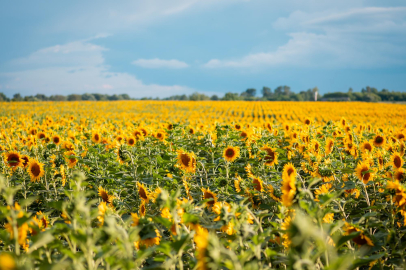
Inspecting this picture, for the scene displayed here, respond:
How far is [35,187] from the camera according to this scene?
5.68 m

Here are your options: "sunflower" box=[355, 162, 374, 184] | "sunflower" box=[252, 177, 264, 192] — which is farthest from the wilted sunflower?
"sunflower" box=[355, 162, 374, 184]

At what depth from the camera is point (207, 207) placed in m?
3.07

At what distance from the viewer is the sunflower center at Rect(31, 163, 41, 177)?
A: 452 centimetres

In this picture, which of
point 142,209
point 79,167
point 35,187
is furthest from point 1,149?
point 142,209

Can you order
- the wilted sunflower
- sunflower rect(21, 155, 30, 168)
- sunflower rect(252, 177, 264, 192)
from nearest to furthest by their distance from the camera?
sunflower rect(252, 177, 264, 192), the wilted sunflower, sunflower rect(21, 155, 30, 168)

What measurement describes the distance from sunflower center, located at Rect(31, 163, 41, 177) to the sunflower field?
0.07ft

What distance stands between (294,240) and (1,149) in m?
7.08

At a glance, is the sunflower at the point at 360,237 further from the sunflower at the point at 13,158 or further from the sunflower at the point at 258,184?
the sunflower at the point at 13,158

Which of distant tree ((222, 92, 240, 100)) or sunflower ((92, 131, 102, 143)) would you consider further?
distant tree ((222, 92, 240, 100))

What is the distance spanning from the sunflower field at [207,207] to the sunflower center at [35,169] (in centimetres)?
2

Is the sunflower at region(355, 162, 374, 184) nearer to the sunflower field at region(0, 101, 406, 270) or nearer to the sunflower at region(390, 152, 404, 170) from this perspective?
the sunflower field at region(0, 101, 406, 270)

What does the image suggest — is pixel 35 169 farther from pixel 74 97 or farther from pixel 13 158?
pixel 74 97

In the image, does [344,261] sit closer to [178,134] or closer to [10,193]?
[10,193]

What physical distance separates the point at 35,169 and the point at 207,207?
129 inches
